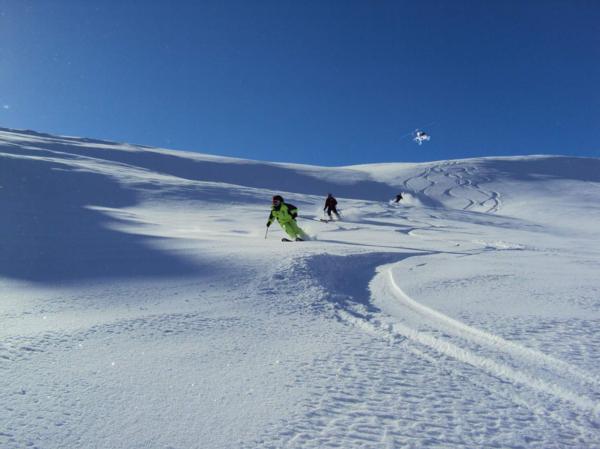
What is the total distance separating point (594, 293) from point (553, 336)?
6.00 feet

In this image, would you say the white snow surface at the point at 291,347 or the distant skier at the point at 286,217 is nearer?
the white snow surface at the point at 291,347

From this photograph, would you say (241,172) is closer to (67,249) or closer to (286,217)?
(286,217)

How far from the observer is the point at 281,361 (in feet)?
9.46

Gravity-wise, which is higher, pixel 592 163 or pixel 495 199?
pixel 592 163

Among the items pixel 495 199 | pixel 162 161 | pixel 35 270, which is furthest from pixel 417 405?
pixel 162 161

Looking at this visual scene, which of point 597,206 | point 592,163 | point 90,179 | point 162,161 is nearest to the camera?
point 90,179

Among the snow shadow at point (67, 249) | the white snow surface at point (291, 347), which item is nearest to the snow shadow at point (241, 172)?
the snow shadow at point (67, 249)

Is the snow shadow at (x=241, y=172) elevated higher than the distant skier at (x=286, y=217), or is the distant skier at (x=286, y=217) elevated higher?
the snow shadow at (x=241, y=172)

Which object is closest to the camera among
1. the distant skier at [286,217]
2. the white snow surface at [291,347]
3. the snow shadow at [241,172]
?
the white snow surface at [291,347]

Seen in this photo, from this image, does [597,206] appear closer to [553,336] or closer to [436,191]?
[436,191]

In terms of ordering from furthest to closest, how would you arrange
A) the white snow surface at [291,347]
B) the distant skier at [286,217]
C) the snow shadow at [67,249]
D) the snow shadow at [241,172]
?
the snow shadow at [241,172] → the distant skier at [286,217] → the snow shadow at [67,249] → the white snow surface at [291,347]

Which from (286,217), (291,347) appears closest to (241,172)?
(286,217)

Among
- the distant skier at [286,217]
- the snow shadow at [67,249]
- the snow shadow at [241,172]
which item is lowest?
the snow shadow at [67,249]

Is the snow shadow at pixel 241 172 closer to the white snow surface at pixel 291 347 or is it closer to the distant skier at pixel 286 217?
the distant skier at pixel 286 217
